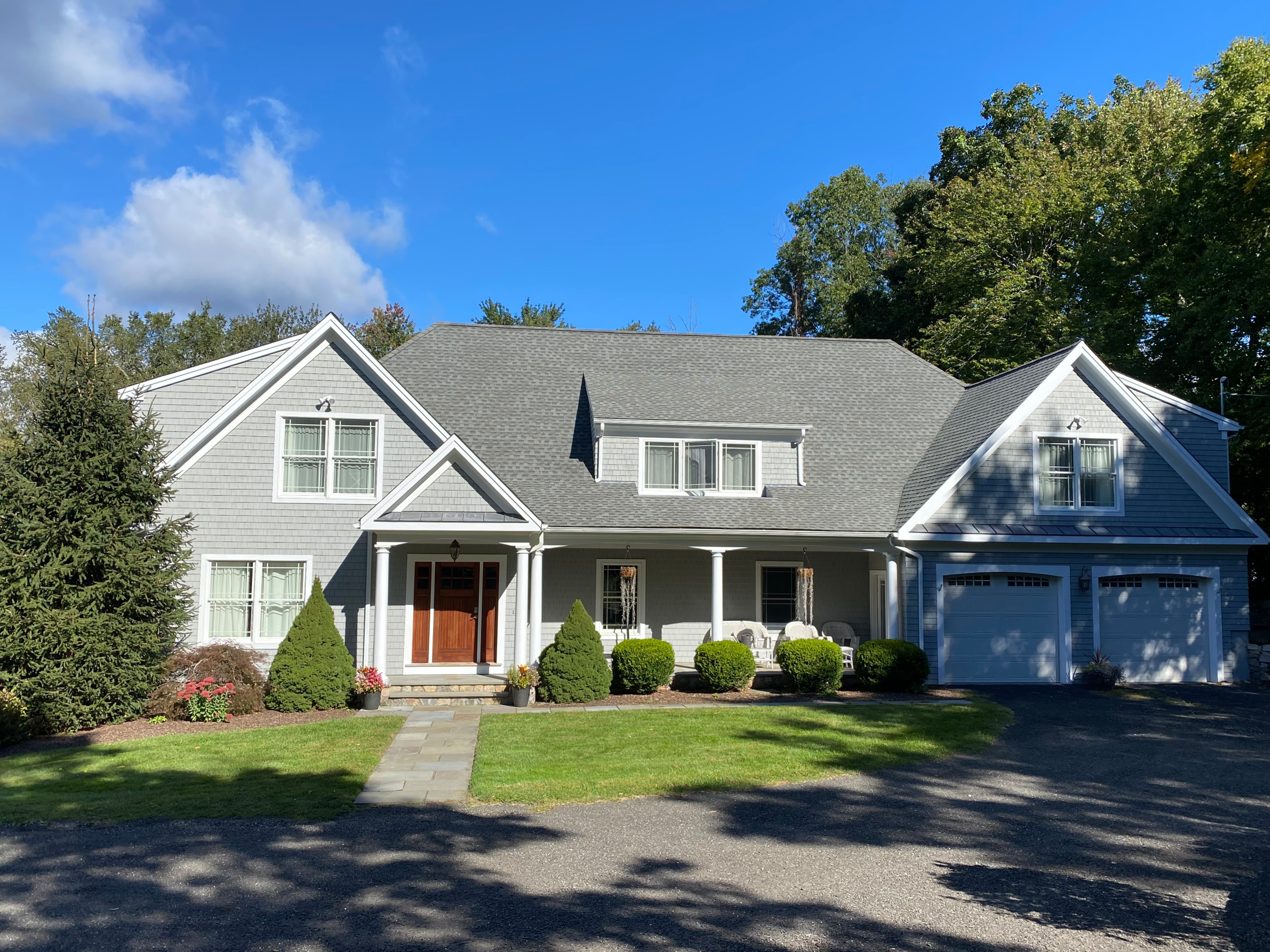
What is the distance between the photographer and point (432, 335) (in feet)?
75.9

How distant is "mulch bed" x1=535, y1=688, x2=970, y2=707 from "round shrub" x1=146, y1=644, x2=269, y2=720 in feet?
15.1

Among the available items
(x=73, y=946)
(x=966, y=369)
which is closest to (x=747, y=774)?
(x=73, y=946)

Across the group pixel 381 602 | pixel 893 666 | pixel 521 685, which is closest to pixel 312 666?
pixel 381 602

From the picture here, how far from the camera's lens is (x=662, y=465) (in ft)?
65.6

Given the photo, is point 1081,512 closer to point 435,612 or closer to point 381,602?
point 435,612

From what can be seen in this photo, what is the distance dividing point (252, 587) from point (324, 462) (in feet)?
8.61

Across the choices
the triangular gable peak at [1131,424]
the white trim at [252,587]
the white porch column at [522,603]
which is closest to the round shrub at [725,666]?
the white porch column at [522,603]

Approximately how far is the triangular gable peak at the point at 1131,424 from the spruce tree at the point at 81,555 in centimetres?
1385

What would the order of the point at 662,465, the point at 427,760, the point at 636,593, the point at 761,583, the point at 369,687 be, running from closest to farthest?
the point at 427,760 → the point at 369,687 → the point at 636,593 → the point at 662,465 → the point at 761,583

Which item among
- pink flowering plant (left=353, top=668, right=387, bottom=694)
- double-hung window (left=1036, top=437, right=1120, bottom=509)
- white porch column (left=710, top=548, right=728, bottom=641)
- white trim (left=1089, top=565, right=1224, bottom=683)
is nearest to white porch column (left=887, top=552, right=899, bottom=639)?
white porch column (left=710, top=548, right=728, bottom=641)

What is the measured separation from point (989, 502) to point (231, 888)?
51.4ft

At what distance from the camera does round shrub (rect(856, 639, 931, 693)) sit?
17297 mm

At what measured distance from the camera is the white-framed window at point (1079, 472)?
19250 millimetres

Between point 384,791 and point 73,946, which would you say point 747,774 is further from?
point 73,946
